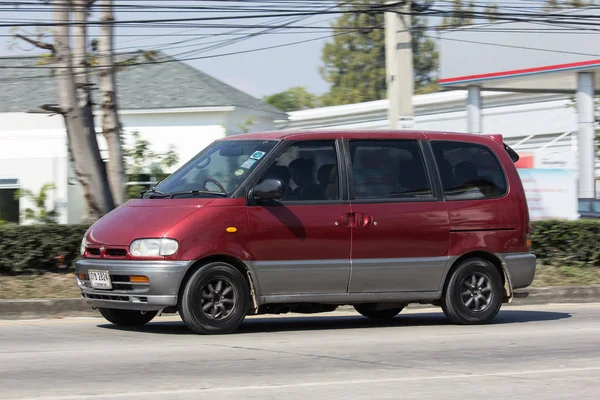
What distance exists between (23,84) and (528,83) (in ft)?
48.2

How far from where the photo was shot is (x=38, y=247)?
1344 centimetres

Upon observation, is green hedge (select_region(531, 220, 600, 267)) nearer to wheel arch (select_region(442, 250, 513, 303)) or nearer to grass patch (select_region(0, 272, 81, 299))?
wheel arch (select_region(442, 250, 513, 303))

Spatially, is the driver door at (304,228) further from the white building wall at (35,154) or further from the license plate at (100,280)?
the white building wall at (35,154)

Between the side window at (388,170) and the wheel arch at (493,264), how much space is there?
0.80 meters

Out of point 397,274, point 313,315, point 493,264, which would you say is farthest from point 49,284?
point 493,264

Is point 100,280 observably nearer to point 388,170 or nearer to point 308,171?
point 308,171

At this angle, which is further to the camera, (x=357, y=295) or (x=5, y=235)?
(x=5, y=235)

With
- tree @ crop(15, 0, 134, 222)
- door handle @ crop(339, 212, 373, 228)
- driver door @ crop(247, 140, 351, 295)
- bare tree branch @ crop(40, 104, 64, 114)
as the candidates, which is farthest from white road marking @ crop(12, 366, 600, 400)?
bare tree branch @ crop(40, 104, 64, 114)

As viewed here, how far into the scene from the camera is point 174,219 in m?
9.42

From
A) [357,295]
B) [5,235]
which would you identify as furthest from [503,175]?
[5,235]

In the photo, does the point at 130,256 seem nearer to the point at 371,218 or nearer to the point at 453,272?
the point at 371,218

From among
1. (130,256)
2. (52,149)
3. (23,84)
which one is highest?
(23,84)

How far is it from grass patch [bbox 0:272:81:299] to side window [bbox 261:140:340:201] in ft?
12.3

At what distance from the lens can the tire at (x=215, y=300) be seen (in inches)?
372
